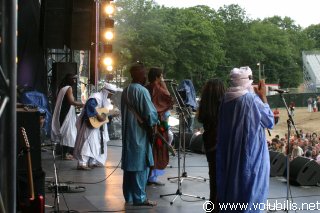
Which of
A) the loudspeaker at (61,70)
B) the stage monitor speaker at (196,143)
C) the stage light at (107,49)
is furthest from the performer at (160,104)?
the stage light at (107,49)

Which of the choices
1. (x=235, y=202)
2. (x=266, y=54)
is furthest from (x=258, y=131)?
(x=266, y=54)

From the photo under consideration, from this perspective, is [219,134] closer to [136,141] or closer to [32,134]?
[136,141]

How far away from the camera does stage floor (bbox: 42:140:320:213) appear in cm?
748

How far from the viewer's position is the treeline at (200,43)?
171ft

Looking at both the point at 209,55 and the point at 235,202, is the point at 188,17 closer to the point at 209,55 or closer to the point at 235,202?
the point at 209,55

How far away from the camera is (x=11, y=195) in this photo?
11.8 feet

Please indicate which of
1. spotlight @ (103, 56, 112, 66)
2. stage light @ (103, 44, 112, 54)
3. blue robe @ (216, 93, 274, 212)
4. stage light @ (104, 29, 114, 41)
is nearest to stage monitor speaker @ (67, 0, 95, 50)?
stage light @ (104, 29, 114, 41)

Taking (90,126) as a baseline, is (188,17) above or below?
above

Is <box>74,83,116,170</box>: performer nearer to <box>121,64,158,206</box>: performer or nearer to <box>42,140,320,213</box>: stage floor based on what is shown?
<box>42,140,320,213</box>: stage floor

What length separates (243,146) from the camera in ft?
17.5

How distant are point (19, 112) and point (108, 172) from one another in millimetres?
5054

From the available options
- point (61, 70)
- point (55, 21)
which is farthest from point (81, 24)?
point (61, 70)

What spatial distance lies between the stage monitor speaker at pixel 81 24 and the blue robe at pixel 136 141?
443 cm

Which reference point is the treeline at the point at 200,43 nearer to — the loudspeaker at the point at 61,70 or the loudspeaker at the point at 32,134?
the loudspeaker at the point at 61,70
